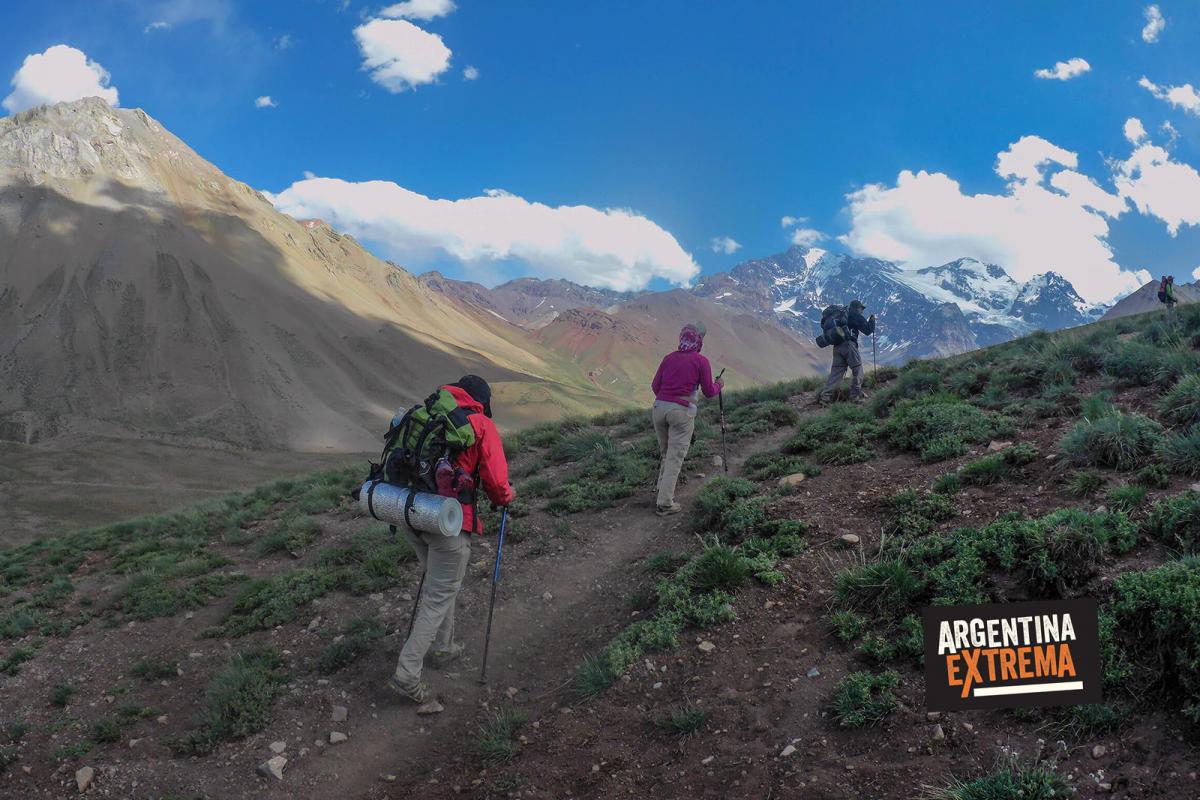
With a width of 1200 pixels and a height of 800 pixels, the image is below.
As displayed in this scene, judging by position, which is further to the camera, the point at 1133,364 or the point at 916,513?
the point at 1133,364

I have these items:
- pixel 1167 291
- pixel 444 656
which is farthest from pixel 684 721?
pixel 1167 291

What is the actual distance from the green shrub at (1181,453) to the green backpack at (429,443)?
6.81 m

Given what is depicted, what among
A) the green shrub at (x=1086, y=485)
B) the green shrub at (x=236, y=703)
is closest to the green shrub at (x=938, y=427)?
the green shrub at (x=1086, y=485)

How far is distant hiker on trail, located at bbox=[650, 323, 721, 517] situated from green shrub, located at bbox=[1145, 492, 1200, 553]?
17.6 feet

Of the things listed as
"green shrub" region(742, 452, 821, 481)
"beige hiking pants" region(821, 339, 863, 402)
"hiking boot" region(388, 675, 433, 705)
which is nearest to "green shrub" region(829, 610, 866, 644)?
"hiking boot" region(388, 675, 433, 705)

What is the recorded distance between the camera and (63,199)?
121m

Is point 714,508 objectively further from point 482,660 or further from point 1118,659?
point 1118,659

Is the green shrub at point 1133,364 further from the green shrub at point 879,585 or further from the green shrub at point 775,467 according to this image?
the green shrub at point 879,585

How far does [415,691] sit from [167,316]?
125 meters

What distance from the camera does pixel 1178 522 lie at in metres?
5.54

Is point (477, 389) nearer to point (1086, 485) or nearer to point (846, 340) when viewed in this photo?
point (1086, 485)

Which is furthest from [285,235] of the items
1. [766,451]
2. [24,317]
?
[766,451]

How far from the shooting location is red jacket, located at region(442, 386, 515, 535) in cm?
658

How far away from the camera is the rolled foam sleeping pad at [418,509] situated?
6250 millimetres
